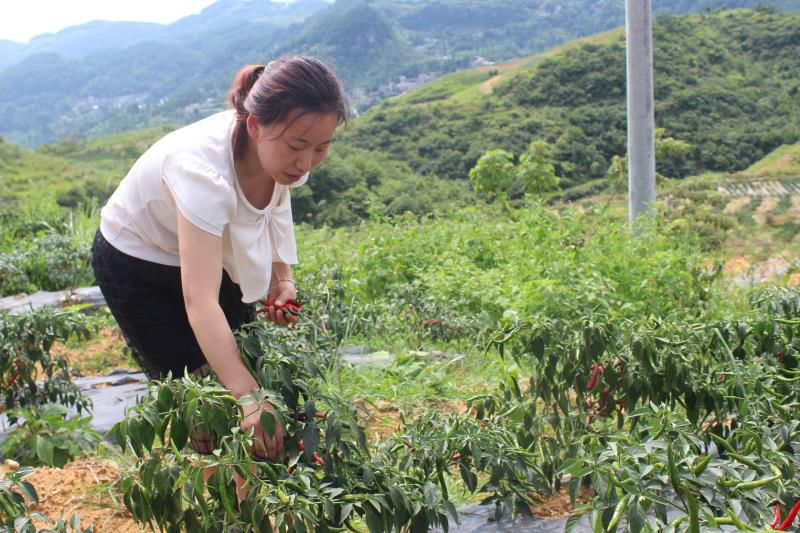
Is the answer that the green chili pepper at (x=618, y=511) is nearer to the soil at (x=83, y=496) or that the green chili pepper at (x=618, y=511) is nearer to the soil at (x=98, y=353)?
the soil at (x=83, y=496)

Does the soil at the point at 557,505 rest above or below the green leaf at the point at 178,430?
below

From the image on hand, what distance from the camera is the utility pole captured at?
5594 millimetres

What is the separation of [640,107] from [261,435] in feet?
15.5

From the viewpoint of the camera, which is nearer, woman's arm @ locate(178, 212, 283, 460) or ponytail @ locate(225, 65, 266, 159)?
woman's arm @ locate(178, 212, 283, 460)

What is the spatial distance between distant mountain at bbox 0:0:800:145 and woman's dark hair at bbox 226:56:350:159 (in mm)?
23676

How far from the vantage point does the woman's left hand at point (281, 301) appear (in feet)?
6.80

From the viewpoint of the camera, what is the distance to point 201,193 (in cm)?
187

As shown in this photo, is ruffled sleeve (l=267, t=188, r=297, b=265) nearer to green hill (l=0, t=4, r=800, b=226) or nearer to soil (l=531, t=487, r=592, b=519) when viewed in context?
soil (l=531, t=487, r=592, b=519)

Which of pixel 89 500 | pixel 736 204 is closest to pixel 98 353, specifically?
pixel 89 500

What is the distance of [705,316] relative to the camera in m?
3.85

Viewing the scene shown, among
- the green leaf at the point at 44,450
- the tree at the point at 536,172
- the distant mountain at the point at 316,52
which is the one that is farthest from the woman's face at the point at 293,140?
the distant mountain at the point at 316,52

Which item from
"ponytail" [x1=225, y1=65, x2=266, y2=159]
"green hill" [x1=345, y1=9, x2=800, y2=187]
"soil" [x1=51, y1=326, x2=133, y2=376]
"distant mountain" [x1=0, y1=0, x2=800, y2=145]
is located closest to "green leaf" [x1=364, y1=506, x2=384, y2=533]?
"ponytail" [x1=225, y1=65, x2=266, y2=159]

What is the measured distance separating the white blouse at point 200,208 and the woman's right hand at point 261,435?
42 centimetres

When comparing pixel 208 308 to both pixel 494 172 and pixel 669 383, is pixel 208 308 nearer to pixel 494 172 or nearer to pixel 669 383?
pixel 669 383
